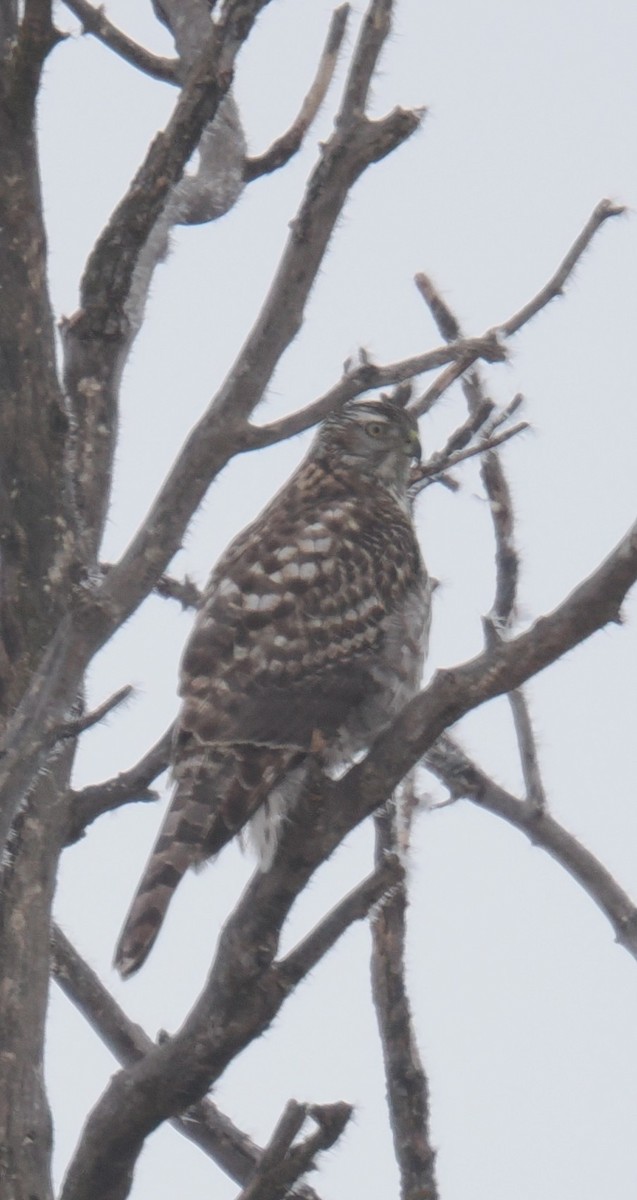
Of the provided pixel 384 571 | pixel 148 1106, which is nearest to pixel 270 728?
pixel 384 571

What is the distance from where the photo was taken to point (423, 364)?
3730 mm

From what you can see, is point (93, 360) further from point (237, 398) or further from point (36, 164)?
point (237, 398)

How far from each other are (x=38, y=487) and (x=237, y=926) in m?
1.14

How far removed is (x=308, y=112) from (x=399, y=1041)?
2498 millimetres

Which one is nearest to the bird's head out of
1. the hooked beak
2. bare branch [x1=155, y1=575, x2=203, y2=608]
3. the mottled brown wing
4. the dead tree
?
the hooked beak

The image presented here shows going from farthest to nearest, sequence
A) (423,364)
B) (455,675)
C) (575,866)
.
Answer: (575,866), (423,364), (455,675)

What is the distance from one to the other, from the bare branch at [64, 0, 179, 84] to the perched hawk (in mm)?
1486

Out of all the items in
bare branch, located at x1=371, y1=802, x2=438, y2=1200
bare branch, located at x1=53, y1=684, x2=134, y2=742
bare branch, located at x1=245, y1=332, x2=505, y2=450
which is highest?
bare branch, located at x1=245, y1=332, x2=505, y2=450

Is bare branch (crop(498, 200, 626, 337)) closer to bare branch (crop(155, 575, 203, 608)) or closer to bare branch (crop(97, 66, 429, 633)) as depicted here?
bare branch (crop(97, 66, 429, 633))

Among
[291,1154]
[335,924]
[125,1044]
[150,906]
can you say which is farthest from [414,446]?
[291,1154]

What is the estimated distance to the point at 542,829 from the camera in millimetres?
4770

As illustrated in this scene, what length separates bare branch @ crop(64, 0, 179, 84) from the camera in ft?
16.4

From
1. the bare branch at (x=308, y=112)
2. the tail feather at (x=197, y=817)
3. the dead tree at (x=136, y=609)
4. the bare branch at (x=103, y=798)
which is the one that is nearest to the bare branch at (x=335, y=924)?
the dead tree at (x=136, y=609)

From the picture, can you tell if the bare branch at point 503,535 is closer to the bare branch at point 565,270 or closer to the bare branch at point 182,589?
the bare branch at point 565,270
